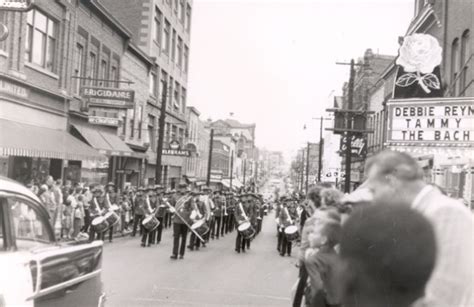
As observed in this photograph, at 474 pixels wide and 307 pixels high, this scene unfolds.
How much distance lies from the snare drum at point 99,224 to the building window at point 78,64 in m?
9.06

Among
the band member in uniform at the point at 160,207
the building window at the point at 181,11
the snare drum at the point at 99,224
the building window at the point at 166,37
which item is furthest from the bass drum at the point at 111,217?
the building window at the point at 181,11

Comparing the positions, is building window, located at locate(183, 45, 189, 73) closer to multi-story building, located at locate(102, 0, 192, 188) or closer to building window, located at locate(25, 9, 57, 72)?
multi-story building, located at locate(102, 0, 192, 188)

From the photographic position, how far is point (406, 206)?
5.81 ft

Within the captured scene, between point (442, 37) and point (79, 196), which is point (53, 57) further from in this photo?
point (442, 37)

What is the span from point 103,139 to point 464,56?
1508 cm

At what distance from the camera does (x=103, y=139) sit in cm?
2464

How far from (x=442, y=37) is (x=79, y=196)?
13843 mm

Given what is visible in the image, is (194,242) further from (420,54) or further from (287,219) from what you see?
(420,54)

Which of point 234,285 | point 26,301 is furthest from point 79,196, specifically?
point 26,301

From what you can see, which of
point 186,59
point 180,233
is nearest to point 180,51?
point 186,59

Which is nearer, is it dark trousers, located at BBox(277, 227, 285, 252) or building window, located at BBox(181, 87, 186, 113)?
dark trousers, located at BBox(277, 227, 285, 252)

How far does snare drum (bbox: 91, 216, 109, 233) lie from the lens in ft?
50.1

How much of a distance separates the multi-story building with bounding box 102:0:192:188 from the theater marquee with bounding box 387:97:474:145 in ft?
74.0

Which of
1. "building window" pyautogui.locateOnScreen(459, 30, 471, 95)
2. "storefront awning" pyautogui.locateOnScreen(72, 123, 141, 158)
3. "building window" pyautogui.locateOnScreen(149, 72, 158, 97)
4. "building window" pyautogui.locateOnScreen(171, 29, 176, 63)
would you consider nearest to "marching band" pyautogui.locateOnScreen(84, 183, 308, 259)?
"storefront awning" pyautogui.locateOnScreen(72, 123, 141, 158)
